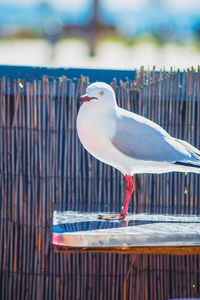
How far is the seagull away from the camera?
2.32 metres

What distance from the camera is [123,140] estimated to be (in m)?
2.36

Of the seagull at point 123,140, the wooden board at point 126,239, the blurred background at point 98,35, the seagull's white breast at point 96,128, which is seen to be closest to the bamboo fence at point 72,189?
the seagull at point 123,140

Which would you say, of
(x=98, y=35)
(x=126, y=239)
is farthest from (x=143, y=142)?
(x=98, y=35)

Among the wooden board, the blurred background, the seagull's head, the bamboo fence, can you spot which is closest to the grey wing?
the seagull's head

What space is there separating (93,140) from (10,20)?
305 inches

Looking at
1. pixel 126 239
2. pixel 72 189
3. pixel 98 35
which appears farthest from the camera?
pixel 98 35

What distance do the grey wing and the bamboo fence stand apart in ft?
1.81

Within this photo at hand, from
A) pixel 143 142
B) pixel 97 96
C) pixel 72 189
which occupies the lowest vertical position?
pixel 72 189

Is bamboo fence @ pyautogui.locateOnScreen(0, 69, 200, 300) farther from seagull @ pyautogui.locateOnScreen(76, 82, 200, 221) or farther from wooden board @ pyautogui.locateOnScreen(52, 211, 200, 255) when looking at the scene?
wooden board @ pyautogui.locateOnScreen(52, 211, 200, 255)

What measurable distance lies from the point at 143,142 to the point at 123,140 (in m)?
0.11

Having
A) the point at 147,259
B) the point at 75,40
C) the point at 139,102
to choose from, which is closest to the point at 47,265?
the point at 147,259

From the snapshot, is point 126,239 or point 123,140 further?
point 123,140

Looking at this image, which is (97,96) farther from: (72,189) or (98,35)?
(98,35)

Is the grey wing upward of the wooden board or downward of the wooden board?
upward
